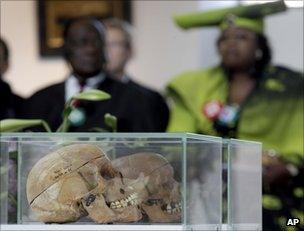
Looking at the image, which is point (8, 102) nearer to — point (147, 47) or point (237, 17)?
point (237, 17)

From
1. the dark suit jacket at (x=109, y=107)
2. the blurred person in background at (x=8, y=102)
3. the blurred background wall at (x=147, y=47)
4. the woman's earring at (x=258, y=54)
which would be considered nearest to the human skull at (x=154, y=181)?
the dark suit jacket at (x=109, y=107)

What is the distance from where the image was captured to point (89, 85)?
2.88m

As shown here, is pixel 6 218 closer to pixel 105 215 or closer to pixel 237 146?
pixel 105 215

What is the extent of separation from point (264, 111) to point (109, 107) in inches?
23.5

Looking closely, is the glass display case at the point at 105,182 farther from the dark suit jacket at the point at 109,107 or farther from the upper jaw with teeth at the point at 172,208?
the dark suit jacket at the point at 109,107

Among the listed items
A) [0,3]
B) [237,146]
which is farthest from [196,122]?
[237,146]

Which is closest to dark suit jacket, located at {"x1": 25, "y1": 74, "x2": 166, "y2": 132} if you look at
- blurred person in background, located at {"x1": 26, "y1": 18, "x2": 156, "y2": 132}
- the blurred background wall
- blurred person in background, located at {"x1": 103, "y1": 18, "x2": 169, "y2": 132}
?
blurred person in background, located at {"x1": 26, "y1": 18, "x2": 156, "y2": 132}

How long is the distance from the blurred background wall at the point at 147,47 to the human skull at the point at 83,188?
7.96ft

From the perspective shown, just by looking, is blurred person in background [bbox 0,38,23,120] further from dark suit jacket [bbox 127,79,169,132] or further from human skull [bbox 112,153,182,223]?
human skull [bbox 112,153,182,223]

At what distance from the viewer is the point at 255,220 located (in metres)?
1.79

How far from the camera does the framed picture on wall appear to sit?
461 centimetres

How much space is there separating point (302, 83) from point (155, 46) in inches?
59.4

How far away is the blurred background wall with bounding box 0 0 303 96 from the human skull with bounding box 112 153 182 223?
2.41 m

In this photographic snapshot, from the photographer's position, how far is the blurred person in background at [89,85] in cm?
279
